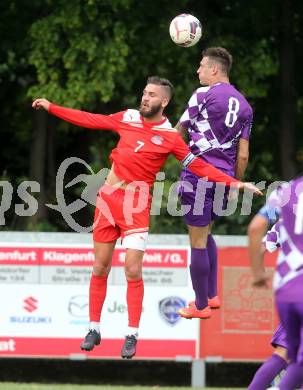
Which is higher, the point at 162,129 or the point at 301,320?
the point at 162,129

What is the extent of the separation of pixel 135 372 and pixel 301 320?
9.15 metres

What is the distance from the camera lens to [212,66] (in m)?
10.5

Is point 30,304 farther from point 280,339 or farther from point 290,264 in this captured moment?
point 290,264

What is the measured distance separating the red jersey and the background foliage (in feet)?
23.3

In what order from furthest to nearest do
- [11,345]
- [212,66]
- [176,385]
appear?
[176,385] < [11,345] < [212,66]

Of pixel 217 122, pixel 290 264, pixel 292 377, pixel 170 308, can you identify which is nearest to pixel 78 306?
pixel 170 308

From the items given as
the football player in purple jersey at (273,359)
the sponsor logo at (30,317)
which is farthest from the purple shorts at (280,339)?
the sponsor logo at (30,317)

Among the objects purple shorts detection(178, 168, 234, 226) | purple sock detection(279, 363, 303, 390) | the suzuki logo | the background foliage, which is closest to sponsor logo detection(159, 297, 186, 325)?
the suzuki logo

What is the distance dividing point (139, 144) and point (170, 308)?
16.9ft

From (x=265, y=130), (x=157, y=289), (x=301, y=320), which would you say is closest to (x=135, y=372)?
(x=157, y=289)

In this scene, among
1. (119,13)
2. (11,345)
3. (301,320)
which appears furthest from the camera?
(119,13)

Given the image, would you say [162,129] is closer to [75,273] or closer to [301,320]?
[301,320]

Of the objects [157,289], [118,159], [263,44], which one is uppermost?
[263,44]

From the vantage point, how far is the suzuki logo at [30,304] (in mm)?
15195
